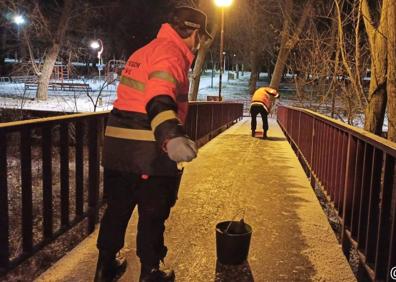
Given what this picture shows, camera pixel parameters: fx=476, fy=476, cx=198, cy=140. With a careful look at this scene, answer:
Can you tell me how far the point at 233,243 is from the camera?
359cm

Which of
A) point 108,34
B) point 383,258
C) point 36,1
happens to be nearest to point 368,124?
point 383,258

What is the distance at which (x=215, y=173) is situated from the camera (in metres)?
7.38

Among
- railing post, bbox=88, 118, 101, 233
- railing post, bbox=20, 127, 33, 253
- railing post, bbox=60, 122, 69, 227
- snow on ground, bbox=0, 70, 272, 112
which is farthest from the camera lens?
snow on ground, bbox=0, 70, 272, 112

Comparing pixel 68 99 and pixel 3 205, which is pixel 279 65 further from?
pixel 3 205

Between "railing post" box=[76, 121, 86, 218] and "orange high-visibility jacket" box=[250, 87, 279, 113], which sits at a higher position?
"orange high-visibility jacket" box=[250, 87, 279, 113]

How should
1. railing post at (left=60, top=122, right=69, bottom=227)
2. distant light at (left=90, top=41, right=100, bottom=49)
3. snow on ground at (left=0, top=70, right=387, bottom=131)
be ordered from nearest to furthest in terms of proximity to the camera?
1. railing post at (left=60, top=122, right=69, bottom=227)
2. snow on ground at (left=0, top=70, right=387, bottom=131)
3. distant light at (left=90, top=41, right=100, bottom=49)

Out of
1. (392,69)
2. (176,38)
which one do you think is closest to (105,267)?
(176,38)

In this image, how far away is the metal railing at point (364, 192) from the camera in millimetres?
3055

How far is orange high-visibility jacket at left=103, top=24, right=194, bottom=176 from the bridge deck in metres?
0.98

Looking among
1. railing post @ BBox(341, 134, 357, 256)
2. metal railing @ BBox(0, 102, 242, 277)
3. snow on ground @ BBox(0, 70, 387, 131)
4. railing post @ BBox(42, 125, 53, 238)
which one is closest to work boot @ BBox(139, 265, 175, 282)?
metal railing @ BBox(0, 102, 242, 277)

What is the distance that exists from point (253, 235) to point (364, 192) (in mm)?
1238

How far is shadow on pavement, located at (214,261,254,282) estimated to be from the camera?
3484mm

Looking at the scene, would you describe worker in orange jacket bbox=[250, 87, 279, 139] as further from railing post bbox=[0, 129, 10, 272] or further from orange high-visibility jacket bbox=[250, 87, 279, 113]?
railing post bbox=[0, 129, 10, 272]

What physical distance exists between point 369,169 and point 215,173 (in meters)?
4.02
